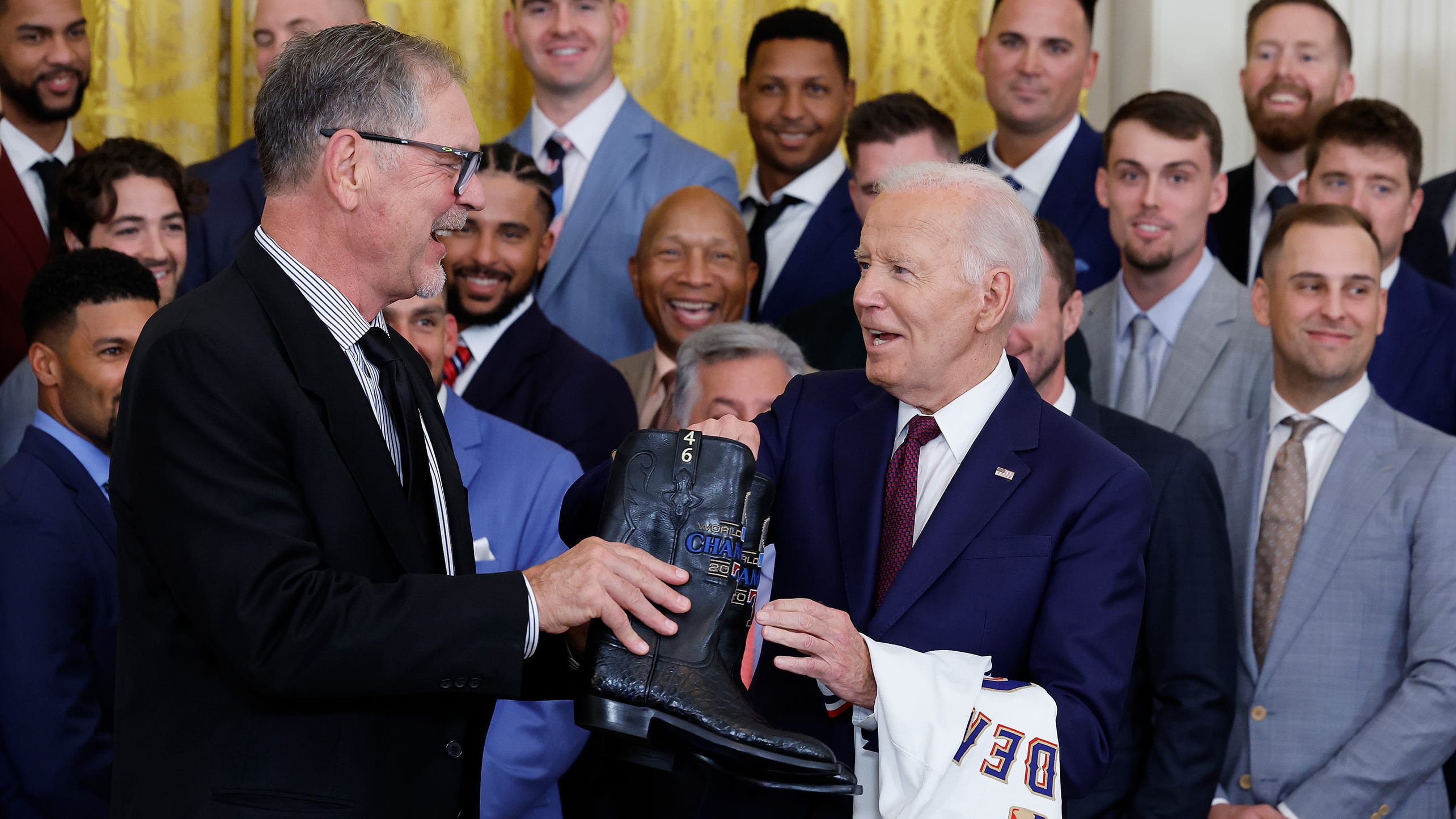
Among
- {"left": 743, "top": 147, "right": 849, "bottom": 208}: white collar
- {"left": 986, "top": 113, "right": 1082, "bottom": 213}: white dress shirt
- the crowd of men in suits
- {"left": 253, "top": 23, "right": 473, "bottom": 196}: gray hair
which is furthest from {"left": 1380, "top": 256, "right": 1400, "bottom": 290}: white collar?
{"left": 253, "top": 23, "right": 473, "bottom": 196}: gray hair

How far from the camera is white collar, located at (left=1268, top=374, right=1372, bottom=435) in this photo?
3799 millimetres

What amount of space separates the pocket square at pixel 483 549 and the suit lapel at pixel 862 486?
3.71 ft

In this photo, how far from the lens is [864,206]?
16.2 ft

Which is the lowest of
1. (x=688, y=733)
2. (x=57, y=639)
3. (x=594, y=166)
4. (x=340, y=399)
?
(x=57, y=639)

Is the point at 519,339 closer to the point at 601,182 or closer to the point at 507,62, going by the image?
the point at 601,182

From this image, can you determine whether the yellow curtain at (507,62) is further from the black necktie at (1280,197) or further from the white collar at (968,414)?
the white collar at (968,414)

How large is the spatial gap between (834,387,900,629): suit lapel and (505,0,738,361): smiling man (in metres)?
2.56

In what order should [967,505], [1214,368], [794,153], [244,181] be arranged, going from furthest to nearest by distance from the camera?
1. [794,153]
2. [244,181]
3. [1214,368]
4. [967,505]

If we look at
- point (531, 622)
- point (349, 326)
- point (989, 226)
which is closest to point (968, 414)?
point (989, 226)

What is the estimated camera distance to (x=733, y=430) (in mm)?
2527

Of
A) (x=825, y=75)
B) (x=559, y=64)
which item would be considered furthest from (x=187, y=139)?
(x=825, y=75)

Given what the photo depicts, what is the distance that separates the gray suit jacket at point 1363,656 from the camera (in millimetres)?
3439

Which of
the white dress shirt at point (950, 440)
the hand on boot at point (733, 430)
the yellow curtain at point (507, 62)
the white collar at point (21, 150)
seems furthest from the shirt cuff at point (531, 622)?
the yellow curtain at point (507, 62)

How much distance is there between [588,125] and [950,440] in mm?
3035
